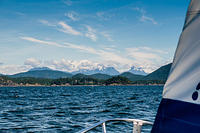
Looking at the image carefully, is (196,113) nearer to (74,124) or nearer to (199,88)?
(199,88)

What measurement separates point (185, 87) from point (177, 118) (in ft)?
1.09

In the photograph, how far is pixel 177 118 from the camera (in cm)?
237

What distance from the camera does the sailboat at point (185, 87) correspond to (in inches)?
89.7

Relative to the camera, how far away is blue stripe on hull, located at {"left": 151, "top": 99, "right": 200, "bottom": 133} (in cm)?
226

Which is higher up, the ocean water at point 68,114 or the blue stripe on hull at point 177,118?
the blue stripe on hull at point 177,118

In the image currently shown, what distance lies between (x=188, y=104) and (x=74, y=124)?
1721 centimetres

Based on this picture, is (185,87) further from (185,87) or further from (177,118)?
(177,118)

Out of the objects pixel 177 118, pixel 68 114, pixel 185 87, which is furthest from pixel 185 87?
pixel 68 114

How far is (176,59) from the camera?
2436mm

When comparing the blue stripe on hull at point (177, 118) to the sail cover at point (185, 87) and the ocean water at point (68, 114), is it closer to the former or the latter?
the sail cover at point (185, 87)

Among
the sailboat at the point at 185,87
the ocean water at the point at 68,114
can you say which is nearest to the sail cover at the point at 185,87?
the sailboat at the point at 185,87

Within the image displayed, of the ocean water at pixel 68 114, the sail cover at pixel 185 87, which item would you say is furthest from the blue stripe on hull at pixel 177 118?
the ocean water at pixel 68 114

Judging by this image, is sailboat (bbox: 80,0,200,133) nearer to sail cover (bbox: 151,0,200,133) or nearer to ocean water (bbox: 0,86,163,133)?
sail cover (bbox: 151,0,200,133)

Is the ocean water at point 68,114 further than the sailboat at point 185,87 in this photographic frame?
Yes
